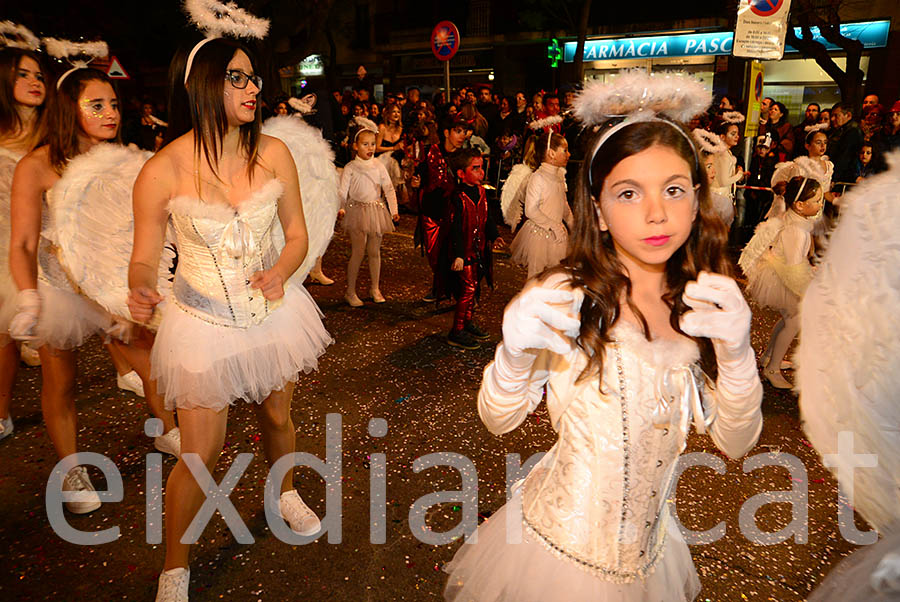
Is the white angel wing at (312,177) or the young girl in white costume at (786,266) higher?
the white angel wing at (312,177)

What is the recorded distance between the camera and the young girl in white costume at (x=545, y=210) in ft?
20.0

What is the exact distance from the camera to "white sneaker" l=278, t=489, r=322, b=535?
3.07m

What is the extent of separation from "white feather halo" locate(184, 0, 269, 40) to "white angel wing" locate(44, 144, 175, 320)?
3.04 feet

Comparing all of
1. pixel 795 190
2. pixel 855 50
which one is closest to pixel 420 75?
pixel 855 50

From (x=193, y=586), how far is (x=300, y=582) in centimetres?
49

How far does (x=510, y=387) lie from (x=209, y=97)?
173 centimetres

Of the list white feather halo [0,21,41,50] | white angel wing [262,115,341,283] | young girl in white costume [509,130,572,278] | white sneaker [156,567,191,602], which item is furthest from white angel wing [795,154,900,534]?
young girl in white costume [509,130,572,278]

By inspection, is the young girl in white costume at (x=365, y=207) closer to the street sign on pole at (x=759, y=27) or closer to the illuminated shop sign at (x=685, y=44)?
the street sign on pole at (x=759, y=27)

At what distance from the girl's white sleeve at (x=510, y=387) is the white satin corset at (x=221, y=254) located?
1346 millimetres

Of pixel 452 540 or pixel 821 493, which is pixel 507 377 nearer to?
pixel 452 540

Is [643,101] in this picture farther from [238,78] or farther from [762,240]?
[762,240]

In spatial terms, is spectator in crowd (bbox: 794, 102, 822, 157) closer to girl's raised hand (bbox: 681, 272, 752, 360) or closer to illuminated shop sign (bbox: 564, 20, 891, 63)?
girl's raised hand (bbox: 681, 272, 752, 360)

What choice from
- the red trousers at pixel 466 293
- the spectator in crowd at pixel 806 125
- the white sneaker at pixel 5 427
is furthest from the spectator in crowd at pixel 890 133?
the white sneaker at pixel 5 427

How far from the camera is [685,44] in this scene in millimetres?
22062
